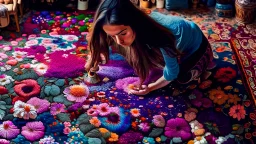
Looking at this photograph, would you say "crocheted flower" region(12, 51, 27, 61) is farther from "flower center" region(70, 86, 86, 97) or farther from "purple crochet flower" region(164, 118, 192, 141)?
"purple crochet flower" region(164, 118, 192, 141)

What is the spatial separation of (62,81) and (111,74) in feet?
0.81

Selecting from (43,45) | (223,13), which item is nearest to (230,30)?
(223,13)

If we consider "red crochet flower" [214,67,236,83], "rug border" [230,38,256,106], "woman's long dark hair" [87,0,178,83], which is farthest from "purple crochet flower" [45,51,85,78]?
"rug border" [230,38,256,106]

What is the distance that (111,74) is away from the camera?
196 centimetres

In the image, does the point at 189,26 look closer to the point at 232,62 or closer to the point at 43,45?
the point at 232,62

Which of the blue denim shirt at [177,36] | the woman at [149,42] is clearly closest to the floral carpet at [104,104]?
the woman at [149,42]

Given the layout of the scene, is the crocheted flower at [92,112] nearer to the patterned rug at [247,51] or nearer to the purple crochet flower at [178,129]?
the purple crochet flower at [178,129]

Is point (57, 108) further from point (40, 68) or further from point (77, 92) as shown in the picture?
point (40, 68)

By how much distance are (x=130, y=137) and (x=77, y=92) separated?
38 cm

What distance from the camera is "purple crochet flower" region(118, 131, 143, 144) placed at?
1618 mm

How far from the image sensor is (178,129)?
1681mm

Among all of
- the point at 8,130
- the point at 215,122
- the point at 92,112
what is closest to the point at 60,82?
the point at 92,112

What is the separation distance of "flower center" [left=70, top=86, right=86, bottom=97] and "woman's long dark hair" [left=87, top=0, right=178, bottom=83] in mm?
164

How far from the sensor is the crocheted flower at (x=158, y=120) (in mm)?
1699
